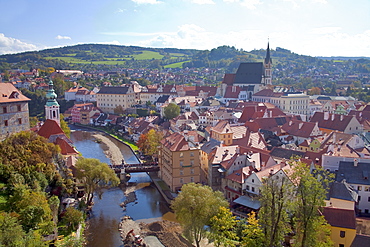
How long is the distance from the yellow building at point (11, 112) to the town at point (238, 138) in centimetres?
8

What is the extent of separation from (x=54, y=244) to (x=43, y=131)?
17006 millimetres

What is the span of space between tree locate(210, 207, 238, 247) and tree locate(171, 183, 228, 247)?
55 cm

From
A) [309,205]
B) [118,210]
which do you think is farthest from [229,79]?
[309,205]

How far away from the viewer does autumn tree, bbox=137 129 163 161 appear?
40969 mm

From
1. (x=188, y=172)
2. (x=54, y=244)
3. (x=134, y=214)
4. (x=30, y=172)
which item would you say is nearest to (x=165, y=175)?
(x=188, y=172)

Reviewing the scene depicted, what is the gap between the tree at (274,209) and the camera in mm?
17391

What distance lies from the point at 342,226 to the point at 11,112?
26.3 metres

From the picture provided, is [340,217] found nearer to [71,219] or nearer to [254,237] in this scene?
[254,237]

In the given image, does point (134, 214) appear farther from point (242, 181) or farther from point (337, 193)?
point (337, 193)

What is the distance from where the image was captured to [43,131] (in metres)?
35.1

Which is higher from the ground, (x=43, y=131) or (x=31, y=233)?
(x=43, y=131)

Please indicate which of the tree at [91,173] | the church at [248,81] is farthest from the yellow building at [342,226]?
the church at [248,81]

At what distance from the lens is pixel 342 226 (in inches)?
794

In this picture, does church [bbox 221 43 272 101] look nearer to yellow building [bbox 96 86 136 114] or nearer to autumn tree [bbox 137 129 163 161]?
yellow building [bbox 96 86 136 114]
